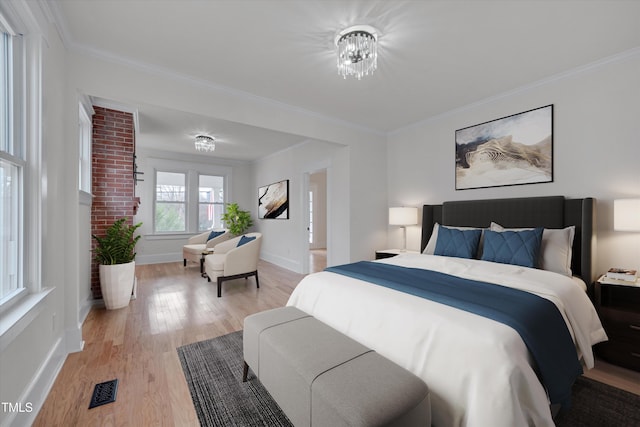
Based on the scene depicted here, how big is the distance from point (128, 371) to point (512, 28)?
12.9 feet

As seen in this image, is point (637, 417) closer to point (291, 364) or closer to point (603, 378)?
point (603, 378)

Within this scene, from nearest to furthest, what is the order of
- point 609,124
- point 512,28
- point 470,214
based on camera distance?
point 512,28 < point 609,124 < point 470,214

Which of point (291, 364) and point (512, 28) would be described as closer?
point (291, 364)

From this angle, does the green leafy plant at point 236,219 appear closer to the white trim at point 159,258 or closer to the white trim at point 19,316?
the white trim at point 159,258

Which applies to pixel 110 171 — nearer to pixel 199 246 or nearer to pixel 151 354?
Answer: pixel 199 246

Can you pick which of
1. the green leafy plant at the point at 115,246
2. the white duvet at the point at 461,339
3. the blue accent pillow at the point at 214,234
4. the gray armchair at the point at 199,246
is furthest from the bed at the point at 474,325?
the blue accent pillow at the point at 214,234

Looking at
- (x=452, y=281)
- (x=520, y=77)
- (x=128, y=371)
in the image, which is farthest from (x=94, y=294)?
(x=520, y=77)

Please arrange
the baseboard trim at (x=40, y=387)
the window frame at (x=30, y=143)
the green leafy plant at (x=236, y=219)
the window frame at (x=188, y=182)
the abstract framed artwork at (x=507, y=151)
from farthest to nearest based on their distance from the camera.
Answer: the green leafy plant at (x=236, y=219)
the window frame at (x=188, y=182)
the abstract framed artwork at (x=507, y=151)
the window frame at (x=30, y=143)
the baseboard trim at (x=40, y=387)

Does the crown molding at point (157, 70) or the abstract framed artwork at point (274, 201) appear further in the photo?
the abstract framed artwork at point (274, 201)

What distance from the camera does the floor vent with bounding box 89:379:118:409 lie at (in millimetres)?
1700

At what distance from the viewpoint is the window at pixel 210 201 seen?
6977 mm

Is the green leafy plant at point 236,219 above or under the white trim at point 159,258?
above

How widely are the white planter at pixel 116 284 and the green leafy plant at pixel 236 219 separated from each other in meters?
3.42

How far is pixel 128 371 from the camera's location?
203 cm
